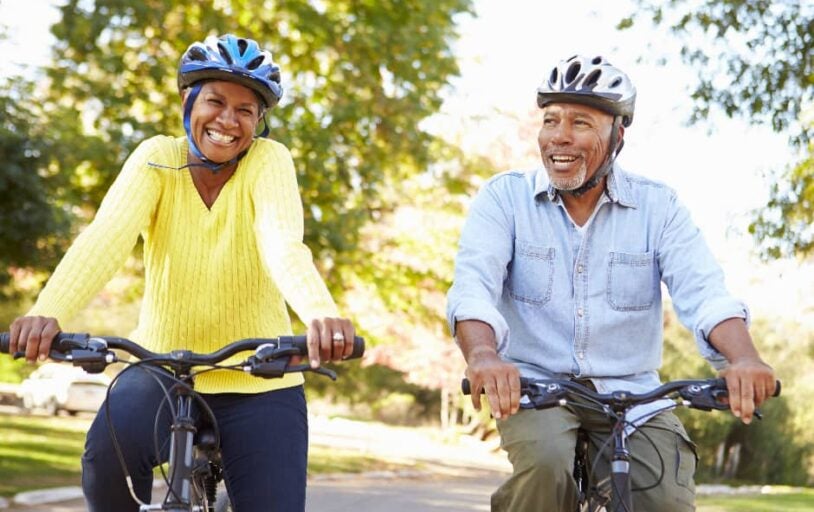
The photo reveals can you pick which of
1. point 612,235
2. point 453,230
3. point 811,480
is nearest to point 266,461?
point 612,235

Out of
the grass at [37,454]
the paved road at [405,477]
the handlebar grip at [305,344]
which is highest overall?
the handlebar grip at [305,344]

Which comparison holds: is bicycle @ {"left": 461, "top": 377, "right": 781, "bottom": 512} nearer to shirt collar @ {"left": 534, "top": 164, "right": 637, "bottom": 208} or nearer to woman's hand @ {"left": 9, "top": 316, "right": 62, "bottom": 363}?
shirt collar @ {"left": 534, "top": 164, "right": 637, "bottom": 208}

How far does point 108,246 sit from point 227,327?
1.70ft

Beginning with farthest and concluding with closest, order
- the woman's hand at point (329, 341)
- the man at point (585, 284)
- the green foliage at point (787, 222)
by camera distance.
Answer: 1. the green foliage at point (787, 222)
2. the man at point (585, 284)
3. the woman's hand at point (329, 341)

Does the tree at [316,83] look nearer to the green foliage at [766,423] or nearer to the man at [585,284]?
the man at [585,284]

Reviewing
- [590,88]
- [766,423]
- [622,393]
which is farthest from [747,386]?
[766,423]

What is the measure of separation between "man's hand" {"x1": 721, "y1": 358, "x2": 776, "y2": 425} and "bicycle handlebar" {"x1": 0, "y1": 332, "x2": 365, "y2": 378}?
111 cm

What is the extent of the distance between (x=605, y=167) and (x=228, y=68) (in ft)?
4.41

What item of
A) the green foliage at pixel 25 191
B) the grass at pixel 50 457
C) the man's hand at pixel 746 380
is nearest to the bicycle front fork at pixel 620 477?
the man's hand at pixel 746 380

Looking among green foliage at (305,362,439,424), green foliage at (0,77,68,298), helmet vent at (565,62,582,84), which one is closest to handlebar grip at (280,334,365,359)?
helmet vent at (565,62,582,84)

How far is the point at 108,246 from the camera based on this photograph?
13.7 feet

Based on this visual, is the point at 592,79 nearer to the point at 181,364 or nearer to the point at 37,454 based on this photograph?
the point at 181,364

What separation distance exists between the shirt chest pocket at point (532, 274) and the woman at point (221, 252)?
774 millimetres

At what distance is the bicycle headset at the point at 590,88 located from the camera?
467 centimetres
